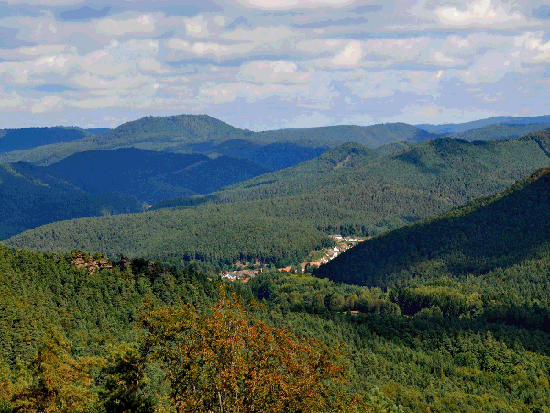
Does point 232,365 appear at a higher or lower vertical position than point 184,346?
lower

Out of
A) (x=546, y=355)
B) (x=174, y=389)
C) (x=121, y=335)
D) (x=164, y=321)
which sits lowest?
(x=546, y=355)

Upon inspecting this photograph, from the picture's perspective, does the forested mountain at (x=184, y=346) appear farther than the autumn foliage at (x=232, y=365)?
Yes

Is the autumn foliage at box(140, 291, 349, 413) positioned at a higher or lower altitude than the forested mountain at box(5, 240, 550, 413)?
higher

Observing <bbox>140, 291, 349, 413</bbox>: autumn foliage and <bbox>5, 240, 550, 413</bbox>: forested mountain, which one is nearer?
<bbox>140, 291, 349, 413</bbox>: autumn foliage

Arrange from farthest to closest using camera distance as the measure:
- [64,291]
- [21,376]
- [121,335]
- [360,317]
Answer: [360,317], [64,291], [121,335], [21,376]

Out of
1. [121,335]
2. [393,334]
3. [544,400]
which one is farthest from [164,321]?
[393,334]

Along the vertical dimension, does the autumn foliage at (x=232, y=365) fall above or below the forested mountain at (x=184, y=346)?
above

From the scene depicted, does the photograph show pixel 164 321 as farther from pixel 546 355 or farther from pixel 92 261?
pixel 546 355

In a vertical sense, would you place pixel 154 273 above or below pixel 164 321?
below

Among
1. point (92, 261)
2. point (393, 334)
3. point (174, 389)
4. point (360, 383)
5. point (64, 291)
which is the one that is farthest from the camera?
point (393, 334)

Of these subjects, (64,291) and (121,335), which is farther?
(64,291)

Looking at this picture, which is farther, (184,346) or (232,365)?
(184,346)
